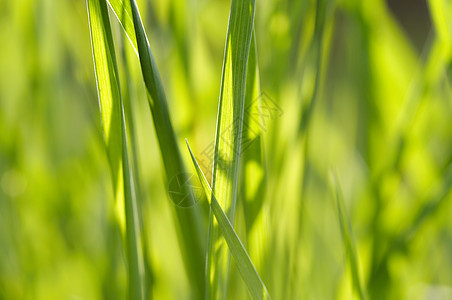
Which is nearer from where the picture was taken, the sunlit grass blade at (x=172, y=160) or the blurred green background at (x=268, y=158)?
the sunlit grass blade at (x=172, y=160)

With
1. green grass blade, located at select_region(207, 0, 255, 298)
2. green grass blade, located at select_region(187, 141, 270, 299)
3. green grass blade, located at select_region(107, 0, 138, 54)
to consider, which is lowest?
green grass blade, located at select_region(187, 141, 270, 299)

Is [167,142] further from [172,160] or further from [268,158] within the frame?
[268,158]

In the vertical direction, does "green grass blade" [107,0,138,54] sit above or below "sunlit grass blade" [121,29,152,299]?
above

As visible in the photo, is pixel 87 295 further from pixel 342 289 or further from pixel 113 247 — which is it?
pixel 342 289

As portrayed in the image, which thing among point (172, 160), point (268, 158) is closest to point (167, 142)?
point (172, 160)

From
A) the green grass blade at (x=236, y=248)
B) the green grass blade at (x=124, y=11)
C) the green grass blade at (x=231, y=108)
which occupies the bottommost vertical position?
the green grass blade at (x=236, y=248)

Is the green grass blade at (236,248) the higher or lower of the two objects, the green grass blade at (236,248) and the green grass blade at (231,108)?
the lower
